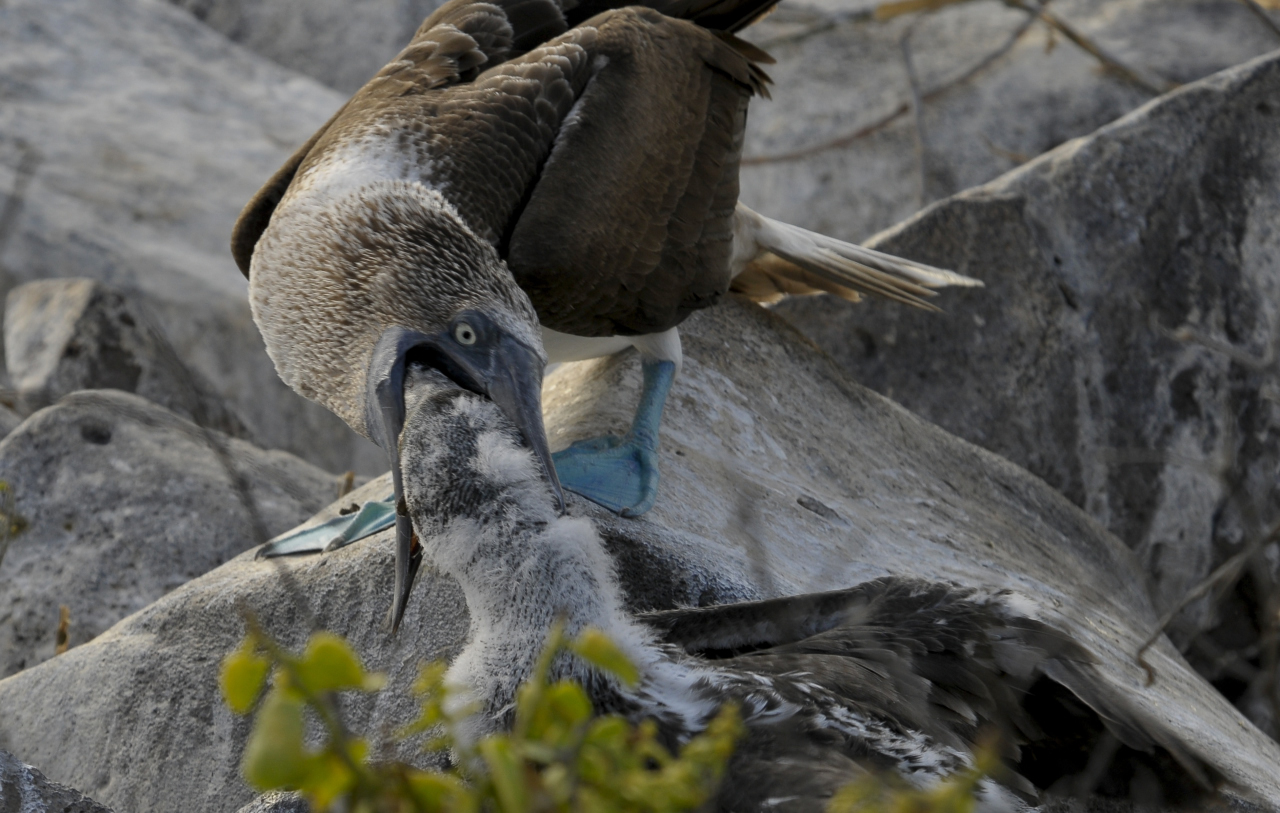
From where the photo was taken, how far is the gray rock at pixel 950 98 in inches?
362

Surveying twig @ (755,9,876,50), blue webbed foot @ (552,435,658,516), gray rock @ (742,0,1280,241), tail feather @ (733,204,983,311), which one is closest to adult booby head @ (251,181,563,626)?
blue webbed foot @ (552,435,658,516)

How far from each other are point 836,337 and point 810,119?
5.13m

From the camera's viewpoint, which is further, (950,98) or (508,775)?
(950,98)

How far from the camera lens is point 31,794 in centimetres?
199

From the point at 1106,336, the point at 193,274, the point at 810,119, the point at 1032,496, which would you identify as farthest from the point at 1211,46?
the point at 193,274

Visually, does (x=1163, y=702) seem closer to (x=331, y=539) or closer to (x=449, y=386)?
(x=449, y=386)

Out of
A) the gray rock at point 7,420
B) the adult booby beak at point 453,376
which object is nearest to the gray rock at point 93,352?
the gray rock at point 7,420

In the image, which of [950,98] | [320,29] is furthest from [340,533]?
[320,29]

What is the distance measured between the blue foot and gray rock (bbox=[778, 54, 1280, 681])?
2213 millimetres

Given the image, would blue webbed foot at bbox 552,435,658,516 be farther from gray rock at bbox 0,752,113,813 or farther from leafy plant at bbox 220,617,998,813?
leafy plant at bbox 220,617,998,813

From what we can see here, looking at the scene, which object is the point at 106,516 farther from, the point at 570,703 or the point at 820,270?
the point at 570,703

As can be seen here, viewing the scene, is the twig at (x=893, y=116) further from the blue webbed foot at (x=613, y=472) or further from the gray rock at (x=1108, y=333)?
the blue webbed foot at (x=613, y=472)

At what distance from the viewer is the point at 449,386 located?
2488 mm

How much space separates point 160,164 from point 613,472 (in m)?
6.00
